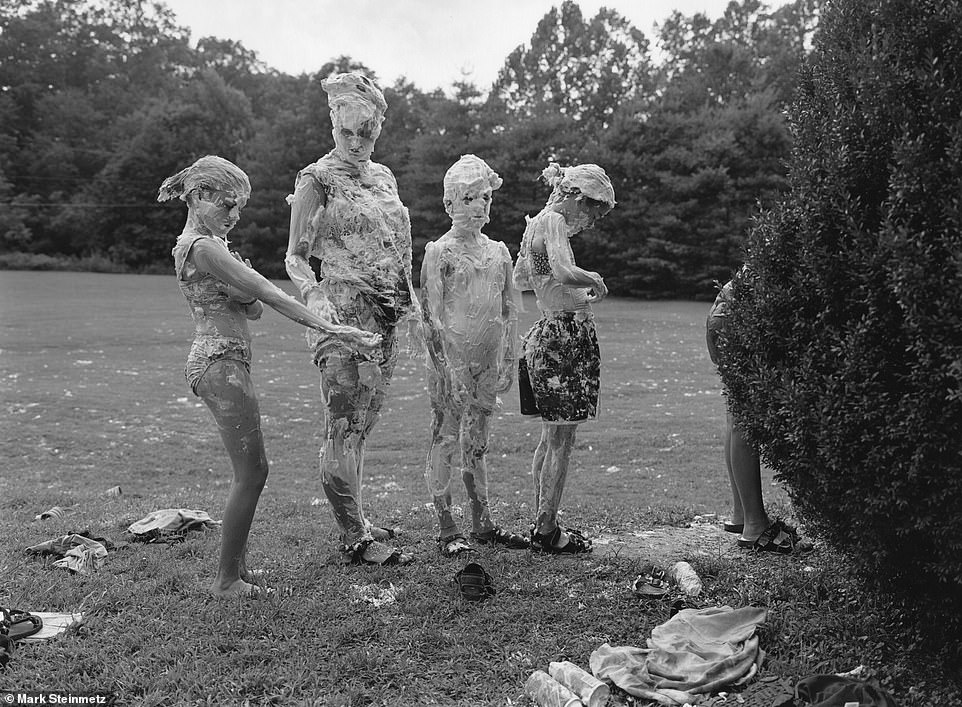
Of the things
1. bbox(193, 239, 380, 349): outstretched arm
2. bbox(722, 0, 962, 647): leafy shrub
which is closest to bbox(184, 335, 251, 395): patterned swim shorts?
bbox(193, 239, 380, 349): outstretched arm

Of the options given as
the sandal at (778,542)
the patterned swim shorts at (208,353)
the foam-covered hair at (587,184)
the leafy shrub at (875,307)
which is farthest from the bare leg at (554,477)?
the patterned swim shorts at (208,353)

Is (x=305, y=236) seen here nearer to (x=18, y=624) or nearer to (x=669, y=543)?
(x=18, y=624)

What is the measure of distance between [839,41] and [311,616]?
152 inches

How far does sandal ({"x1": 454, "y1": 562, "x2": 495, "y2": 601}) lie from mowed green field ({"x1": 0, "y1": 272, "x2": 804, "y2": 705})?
102 millimetres

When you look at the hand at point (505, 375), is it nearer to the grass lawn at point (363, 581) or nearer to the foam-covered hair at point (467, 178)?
the grass lawn at point (363, 581)

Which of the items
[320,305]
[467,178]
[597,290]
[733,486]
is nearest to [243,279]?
[320,305]

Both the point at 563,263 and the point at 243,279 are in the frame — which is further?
the point at 563,263

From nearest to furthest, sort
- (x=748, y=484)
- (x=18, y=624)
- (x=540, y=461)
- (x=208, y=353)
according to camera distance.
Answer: (x=18, y=624) < (x=208, y=353) < (x=748, y=484) < (x=540, y=461)

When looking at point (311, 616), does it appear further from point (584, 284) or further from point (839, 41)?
point (839, 41)

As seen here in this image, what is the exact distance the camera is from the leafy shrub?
3025 mm

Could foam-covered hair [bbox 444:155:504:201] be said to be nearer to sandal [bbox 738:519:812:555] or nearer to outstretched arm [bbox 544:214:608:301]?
outstretched arm [bbox 544:214:608:301]

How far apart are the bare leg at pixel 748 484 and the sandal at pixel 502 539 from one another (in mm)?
1531

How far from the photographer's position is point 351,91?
5.03 m

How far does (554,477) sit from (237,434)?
2151 mm
